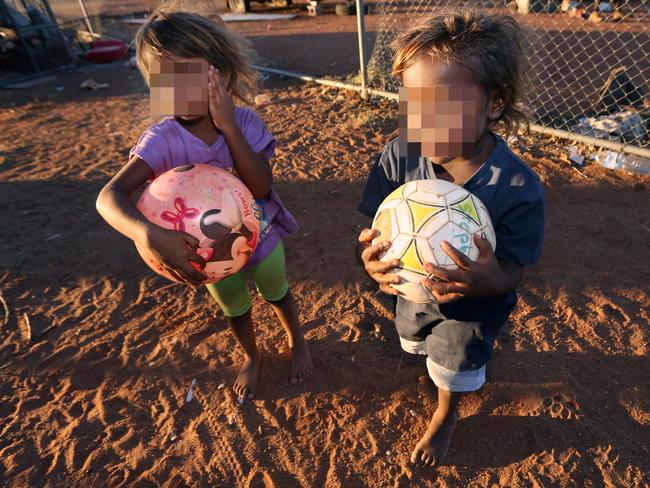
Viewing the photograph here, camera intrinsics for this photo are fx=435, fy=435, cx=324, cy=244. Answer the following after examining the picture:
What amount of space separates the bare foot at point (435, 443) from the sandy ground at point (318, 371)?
0.23ft

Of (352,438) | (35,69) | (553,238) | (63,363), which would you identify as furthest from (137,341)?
(35,69)

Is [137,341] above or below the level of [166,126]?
below

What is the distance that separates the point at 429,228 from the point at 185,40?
4.19 ft

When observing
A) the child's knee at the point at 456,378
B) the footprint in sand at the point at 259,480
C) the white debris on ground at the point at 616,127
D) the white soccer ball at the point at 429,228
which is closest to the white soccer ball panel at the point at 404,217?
the white soccer ball at the point at 429,228

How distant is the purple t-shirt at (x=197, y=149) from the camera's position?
1914mm

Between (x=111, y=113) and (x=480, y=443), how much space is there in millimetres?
→ 7301

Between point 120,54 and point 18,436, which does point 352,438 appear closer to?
point 18,436

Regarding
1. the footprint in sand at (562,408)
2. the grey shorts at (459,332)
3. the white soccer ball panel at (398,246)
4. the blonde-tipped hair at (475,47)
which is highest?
the blonde-tipped hair at (475,47)

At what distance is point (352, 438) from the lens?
7.81 ft

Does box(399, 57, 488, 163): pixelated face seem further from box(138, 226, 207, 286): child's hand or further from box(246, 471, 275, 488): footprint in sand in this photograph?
box(246, 471, 275, 488): footprint in sand

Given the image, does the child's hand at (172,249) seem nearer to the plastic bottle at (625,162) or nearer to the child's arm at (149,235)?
the child's arm at (149,235)

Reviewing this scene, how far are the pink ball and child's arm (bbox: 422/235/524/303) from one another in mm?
820

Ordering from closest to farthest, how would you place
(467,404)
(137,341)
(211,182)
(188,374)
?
(211,182) < (467,404) < (188,374) < (137,341)

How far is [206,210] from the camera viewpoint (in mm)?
1803
